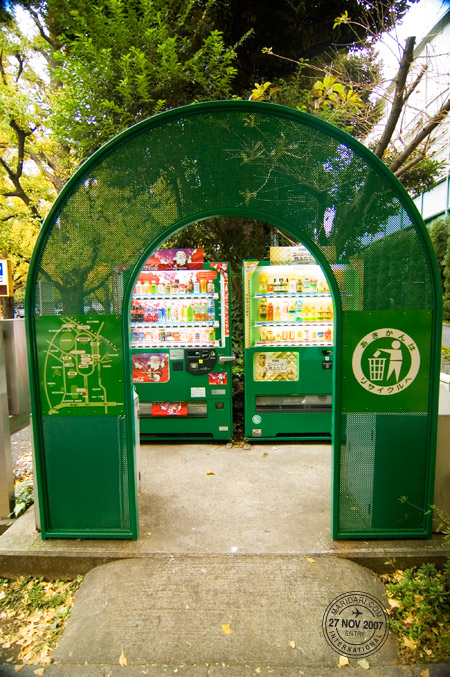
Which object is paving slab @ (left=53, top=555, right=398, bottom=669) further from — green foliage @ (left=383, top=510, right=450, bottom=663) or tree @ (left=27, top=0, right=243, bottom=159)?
tree @ (left=27, top=0, right=243, bottom=159)

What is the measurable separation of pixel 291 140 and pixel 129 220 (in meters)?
1.29

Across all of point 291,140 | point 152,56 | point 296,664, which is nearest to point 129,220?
point 291,140

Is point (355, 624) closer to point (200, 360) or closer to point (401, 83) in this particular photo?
point (200, 360)

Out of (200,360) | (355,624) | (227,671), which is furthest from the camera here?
(200,360)

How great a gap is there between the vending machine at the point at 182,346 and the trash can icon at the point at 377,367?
2371 millimetres

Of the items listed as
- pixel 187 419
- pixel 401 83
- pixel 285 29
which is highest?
pixel 285 29

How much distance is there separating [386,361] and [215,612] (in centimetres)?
204

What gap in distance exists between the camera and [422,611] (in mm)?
2406

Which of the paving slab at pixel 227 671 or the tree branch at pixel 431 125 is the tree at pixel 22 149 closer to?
the tree branch at pixel 431 125

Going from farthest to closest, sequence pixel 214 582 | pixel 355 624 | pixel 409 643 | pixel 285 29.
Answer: pixel 285 29 < pixel 214 582 < pixel 355 624 < pixel 409 643

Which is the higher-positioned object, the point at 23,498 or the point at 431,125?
the point at 431,125

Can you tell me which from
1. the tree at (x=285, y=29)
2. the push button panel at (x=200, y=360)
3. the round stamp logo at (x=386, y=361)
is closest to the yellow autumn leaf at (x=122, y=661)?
the round stamp logo at (x=386, y=361)

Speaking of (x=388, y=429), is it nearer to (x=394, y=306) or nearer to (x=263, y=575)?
(x=394, y=306)

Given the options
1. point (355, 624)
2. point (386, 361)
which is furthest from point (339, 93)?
point (355, 624)
